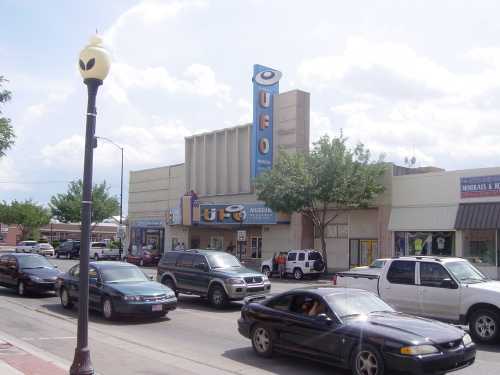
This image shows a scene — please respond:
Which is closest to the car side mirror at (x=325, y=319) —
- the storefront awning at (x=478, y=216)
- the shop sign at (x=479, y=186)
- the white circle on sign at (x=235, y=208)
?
the storefront awning at (x=478, y=216)

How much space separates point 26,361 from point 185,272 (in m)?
9.60

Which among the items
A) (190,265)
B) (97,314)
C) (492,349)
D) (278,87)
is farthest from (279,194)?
(492,349)

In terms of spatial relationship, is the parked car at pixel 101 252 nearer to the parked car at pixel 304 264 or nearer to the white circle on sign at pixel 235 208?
the white circle on sign at pixel 235 208

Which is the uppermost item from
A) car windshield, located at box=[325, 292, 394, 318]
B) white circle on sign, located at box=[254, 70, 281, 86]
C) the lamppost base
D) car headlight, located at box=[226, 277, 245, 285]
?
white circle on sign, located at box=[254, 70, 281, 86]

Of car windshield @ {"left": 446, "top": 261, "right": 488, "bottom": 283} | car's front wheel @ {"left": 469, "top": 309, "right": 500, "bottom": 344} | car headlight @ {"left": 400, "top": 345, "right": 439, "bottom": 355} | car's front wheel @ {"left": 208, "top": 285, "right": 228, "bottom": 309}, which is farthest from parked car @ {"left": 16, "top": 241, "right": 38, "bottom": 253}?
car headlight @ {"left": 400, "top": 345, "right": 439, "bottom": 355}

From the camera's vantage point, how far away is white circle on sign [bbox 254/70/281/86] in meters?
41.2

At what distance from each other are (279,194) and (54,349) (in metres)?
23.7

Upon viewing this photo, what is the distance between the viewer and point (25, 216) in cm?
7775

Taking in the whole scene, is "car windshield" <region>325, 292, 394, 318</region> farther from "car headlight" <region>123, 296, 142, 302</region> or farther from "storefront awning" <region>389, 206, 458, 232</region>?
"storefront awning" <region>389, 206, 458, 232</region>

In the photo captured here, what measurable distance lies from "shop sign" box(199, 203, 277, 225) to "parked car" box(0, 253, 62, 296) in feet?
65.7

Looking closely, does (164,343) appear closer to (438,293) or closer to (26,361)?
(26,361)

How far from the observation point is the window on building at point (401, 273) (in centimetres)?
1297

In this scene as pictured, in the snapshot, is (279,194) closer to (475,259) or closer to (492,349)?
(475,259)

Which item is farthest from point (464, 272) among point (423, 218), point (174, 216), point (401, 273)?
point (174, 216)
